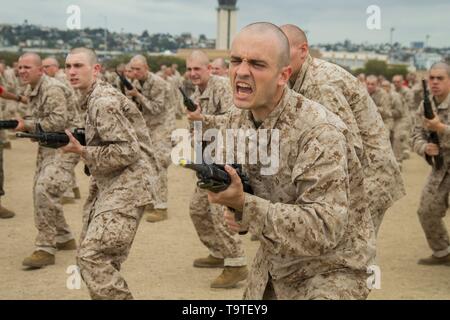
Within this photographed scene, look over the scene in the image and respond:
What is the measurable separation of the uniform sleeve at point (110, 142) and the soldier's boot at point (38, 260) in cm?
254

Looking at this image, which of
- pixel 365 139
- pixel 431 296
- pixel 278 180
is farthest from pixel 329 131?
pixel 431 296

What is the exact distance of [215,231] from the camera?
291 inches

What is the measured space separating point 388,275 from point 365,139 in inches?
106

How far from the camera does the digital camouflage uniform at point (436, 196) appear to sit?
26.5 feet

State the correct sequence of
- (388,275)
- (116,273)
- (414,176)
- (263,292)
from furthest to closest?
(414,176), (388,275), (116,273), (263,292)

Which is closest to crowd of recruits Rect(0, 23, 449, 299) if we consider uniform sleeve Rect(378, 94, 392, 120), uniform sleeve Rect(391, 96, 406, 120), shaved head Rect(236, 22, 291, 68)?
shaved head Rect(236, 22, 291, 68)

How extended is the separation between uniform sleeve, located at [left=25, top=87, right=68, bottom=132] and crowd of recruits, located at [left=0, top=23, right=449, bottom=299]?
15 mm

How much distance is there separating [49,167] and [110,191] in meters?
2.68

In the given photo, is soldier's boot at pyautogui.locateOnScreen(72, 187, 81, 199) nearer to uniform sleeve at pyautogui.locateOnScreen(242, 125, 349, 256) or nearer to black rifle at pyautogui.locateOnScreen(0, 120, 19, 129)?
black rifle at pyautogui.locateOnScreen(0, 120, 19, 129)

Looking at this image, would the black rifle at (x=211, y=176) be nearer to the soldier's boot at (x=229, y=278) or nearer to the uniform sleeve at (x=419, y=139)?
the soldier's boot at (x=229, y=278)

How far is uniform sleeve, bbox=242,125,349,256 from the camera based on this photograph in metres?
3.02
